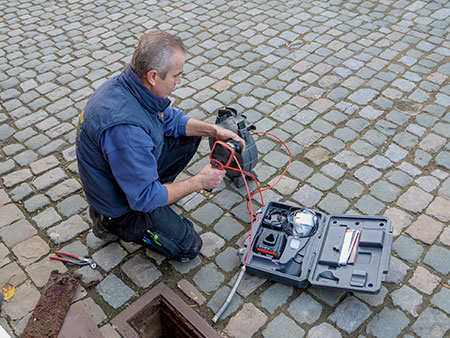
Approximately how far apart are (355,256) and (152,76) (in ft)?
6.47

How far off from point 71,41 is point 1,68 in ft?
3.53

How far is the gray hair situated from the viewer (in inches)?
109

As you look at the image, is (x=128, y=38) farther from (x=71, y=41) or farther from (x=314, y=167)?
(x=314, y=167)

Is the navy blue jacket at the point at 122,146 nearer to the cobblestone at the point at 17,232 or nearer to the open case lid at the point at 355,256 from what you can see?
the cobblestone at the point at 17,232

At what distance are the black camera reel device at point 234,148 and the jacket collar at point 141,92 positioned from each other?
66 centimetres

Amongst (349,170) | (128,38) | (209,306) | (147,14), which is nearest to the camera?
(209,306)

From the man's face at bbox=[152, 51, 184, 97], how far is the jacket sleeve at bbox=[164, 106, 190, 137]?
2.04 ft

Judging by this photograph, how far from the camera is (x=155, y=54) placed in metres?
2.77

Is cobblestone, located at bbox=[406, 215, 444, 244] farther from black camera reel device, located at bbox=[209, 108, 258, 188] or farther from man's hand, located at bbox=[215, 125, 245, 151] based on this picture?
man's hand, located at bbox=[215, 125, 245, 151]

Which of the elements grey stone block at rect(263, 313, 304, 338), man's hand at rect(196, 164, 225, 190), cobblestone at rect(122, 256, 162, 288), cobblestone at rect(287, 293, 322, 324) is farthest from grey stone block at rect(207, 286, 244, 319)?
man's hand at rect(196, 164, 225, 190)

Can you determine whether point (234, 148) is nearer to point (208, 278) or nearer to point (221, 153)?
point (221, 153)

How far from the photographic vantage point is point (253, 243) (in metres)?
3.36

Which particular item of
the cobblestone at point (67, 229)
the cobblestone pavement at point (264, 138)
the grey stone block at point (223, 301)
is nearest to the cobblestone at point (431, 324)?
the cobblestone pavement at point (264, 138)

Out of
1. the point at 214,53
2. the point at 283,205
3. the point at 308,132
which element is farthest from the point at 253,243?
the point at 214,53
